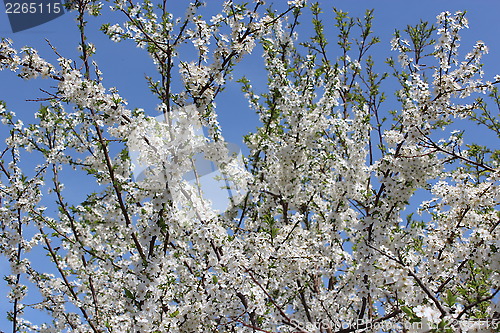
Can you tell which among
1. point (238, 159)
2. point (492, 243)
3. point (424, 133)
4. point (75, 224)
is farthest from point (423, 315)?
point (75, 224)

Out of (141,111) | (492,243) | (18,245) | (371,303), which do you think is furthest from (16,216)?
(492,243)

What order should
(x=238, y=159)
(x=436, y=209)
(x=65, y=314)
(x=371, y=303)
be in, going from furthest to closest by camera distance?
1. (x=238, y=159)
2. (x=65, y=314)
3. (x=371, y=303)
4. (x=436, y=209)

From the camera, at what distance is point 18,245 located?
7336mm

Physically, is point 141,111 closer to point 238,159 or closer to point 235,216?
point 238,159

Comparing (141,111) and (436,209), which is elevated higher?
(141,111)

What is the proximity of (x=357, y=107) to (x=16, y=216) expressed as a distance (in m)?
6.30

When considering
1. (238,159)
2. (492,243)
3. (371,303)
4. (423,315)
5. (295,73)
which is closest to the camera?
(423,315)

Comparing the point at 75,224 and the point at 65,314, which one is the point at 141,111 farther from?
the point at 65,314

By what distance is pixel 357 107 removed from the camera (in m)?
7.93

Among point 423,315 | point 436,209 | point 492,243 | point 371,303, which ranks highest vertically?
point 436,209

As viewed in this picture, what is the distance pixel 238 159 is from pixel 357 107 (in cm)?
246

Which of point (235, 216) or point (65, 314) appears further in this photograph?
point (235, 216)

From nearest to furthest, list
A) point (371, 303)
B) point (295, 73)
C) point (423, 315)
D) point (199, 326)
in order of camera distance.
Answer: point (423, 315), point (199, 326), point (371, 303), point (295, 73)

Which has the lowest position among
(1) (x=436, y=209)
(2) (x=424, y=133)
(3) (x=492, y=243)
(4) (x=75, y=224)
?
(3) (x=492, y=243)
